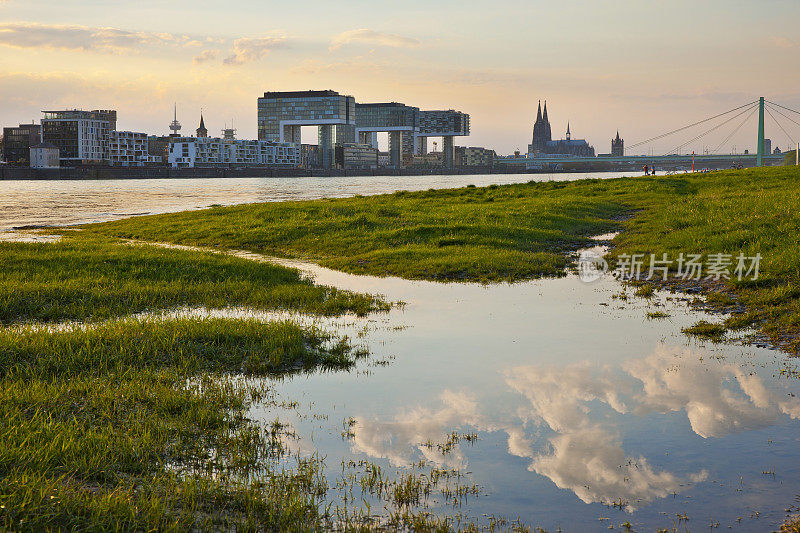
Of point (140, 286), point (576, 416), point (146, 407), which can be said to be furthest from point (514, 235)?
point (146, 407)

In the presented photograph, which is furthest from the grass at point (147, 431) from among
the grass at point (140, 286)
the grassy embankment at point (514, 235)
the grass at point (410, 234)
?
the grass at point (410, 234)

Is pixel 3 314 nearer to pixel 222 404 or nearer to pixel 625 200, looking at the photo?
pixel 222 404

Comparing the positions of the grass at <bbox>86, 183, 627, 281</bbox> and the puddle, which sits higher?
the grass at <bbox>86, 183, 627, 281</bbox>

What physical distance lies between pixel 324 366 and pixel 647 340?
5489 millimetres

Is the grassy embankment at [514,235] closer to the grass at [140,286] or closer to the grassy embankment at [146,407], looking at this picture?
the grass at [140,286]

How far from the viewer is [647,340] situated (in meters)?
11.8

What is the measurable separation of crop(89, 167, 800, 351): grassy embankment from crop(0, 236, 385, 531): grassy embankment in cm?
650

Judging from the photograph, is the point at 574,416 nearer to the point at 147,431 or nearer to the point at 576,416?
the point at 576,416

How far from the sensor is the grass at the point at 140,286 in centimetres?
1408

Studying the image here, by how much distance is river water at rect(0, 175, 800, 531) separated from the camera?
240 inches

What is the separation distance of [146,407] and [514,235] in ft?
63.0
